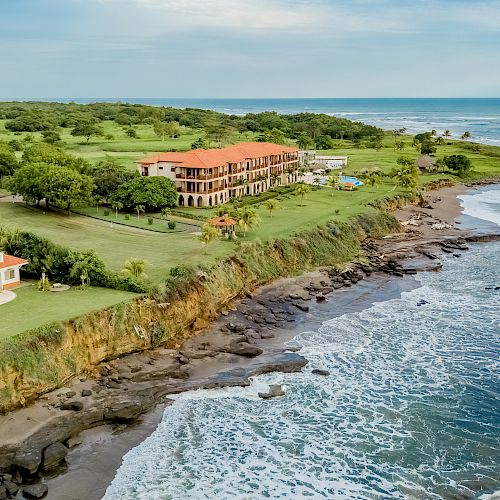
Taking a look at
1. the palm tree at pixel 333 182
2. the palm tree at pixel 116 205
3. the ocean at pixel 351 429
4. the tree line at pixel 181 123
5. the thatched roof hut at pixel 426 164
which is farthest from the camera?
the tree line at pixel 181 123

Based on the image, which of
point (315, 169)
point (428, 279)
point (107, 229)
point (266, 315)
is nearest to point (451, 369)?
point (266, 315)

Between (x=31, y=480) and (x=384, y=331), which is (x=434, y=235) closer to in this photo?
(x=384, y=331)

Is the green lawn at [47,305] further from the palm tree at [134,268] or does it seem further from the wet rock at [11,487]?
the wet rock at [11,487]

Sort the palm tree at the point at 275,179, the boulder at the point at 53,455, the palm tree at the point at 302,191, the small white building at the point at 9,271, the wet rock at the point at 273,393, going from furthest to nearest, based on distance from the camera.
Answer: the palm tree at the point at 275,179 < the palm tree at the point at 302,191 < the small white building at the point at 9,271 < the wet rock at the point at 273,393 < the boulder at the point at 53,455

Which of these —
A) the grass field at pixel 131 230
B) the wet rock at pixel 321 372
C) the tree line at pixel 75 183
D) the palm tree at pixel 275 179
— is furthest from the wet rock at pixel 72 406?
the palm tree at pixel 275 179

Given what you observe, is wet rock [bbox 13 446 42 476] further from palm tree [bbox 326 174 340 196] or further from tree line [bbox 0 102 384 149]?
tree line [bbox 0 102 384 149]

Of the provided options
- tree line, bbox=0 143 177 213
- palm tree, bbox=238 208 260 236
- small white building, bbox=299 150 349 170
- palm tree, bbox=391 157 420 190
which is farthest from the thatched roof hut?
palm tree, bbox=238 208 260 236

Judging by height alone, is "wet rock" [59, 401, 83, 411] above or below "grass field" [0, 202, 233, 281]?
below
